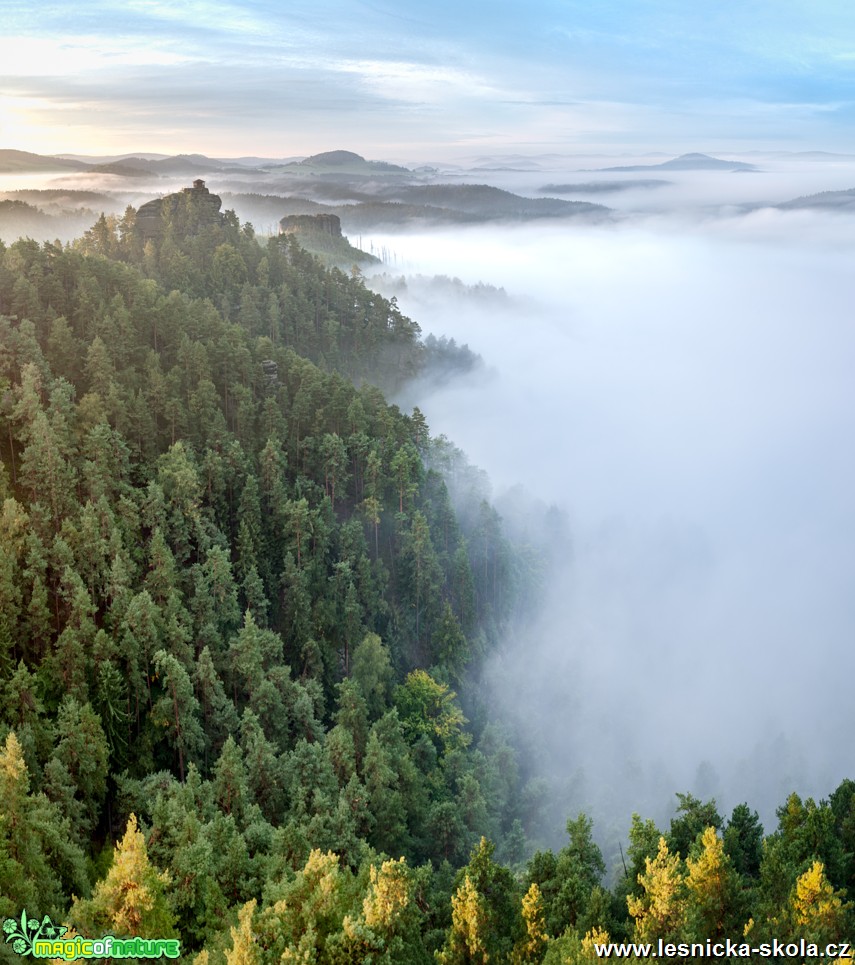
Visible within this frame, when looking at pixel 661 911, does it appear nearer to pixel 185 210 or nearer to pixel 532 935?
pixel 532 935

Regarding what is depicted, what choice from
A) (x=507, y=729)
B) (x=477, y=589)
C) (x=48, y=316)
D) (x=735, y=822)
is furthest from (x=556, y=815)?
(x=48, y=316)

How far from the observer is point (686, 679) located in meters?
150

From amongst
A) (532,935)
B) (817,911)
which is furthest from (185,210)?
(817,911)

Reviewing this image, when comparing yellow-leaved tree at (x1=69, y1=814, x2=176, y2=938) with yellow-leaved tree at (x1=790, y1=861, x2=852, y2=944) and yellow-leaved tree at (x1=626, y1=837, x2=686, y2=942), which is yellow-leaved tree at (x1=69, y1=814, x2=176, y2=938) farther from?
yellow-leaved tree at (x1=790, y1=861, x2=852, y2=944)

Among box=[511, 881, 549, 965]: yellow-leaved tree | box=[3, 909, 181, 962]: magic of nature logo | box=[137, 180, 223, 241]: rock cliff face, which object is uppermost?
box=[137, 180, 223, 241]: rock cliff face

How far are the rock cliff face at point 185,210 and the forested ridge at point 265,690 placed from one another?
23.9 m

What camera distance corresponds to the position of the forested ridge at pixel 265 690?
34.8 meters

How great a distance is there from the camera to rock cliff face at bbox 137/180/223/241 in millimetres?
135875

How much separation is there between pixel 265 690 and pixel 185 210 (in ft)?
347

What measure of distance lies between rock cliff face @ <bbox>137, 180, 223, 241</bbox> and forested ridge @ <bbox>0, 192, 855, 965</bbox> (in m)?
23.9

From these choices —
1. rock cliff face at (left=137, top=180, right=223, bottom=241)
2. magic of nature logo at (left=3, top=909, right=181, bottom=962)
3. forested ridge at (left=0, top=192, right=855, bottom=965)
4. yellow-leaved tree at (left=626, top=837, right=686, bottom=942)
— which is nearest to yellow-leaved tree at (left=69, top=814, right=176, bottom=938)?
forested ridge at (left=0, top=192, right=855, bottom=965)

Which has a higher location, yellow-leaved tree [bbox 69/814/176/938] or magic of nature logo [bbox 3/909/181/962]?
yellow-leaved tree [bbox 69/814/176/938]

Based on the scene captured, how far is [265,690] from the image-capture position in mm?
60219

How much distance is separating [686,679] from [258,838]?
12349 centimetres
